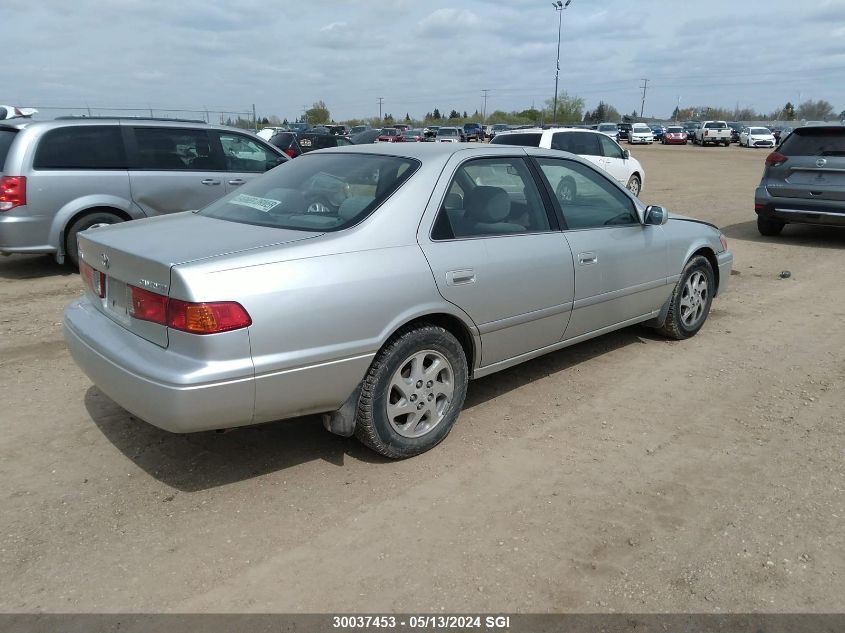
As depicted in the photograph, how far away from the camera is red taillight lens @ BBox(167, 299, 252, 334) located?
283cm

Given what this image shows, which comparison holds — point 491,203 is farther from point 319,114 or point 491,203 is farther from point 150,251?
point 319,114

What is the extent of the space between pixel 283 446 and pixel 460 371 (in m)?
1.08

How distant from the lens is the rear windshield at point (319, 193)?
3.54m

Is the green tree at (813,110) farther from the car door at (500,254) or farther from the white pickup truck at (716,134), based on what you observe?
the car door at (500,254)

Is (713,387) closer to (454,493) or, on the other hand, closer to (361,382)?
(454,493)

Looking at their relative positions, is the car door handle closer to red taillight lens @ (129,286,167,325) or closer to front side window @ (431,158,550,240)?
front side window @ (431,158,550,240)

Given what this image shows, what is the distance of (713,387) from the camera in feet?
15.3

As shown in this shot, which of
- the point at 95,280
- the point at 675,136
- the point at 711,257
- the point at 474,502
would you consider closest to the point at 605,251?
the point at 711,257

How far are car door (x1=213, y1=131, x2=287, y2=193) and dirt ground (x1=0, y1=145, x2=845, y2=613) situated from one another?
422 cm

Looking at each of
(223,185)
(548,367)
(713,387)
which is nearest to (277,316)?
(548,367)

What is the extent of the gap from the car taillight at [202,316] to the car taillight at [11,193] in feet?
17.8

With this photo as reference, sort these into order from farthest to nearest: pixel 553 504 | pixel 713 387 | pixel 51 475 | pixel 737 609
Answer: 1. pixel 713 387
2. pixel 51 475
3. pixel 553 504
4. pixel 737 609

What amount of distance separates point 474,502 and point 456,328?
0.99m

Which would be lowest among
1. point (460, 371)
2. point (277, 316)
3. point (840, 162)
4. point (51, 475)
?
point (51, 475)
